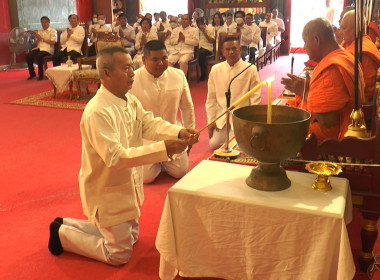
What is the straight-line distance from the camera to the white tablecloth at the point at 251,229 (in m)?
1.42

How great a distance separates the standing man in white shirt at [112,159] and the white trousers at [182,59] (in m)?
5.38

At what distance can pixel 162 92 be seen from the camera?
3246 mm

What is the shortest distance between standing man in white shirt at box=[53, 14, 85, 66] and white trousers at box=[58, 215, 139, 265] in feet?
20.8

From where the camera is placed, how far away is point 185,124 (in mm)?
3410

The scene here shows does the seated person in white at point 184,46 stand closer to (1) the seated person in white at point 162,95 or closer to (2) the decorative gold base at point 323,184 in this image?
(1) the seated person in white at point 162,95

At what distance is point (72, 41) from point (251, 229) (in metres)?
7.34

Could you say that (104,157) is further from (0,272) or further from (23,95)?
(23,95)

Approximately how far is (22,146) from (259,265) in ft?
10.4

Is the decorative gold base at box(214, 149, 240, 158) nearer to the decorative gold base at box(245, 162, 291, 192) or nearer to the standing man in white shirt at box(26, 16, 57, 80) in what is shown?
the decorative gold base at box(245, 162, 291, 192)

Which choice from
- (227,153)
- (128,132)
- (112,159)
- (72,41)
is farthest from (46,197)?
(72,41)

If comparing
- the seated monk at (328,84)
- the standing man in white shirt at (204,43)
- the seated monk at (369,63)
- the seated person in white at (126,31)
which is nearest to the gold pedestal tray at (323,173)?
the seated monk at (328,84)

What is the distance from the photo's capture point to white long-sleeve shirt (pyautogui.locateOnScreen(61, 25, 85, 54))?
26.5 ft

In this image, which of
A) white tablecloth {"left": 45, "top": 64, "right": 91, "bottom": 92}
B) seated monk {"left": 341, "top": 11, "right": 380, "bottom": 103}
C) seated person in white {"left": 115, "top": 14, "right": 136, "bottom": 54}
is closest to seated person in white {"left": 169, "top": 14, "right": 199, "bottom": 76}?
seated person in white {"left": 115, "top": 14, "right": 136, "bottom": 54}

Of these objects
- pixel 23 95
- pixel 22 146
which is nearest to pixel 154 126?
pixel 22 146
